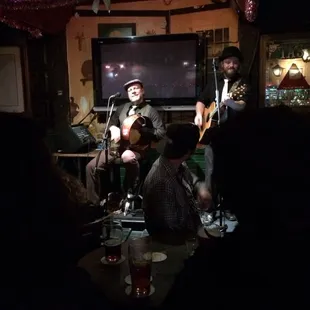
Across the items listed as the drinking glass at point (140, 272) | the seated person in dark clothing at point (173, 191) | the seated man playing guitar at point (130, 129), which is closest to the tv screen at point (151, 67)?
the seated man playing guitar at point (130, 129)

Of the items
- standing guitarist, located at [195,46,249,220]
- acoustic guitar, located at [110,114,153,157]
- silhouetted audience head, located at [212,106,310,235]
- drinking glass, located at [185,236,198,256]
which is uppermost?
standing guitarist, located at [195,46,249,220]

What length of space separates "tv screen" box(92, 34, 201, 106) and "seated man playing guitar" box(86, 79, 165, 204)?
405mm

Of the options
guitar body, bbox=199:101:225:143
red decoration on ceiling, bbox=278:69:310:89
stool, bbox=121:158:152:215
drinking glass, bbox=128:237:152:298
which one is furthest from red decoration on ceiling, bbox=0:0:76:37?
drinking glass, bbox=128:237:152:298

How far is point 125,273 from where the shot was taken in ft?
5.05

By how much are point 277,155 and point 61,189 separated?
0.51m

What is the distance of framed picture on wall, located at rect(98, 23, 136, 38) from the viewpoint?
515cm

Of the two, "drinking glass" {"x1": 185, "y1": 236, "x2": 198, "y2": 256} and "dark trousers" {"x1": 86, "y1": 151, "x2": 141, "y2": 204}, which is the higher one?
"drinking glass" {"x1": 185, "y1": 236, "x2": 198, "y2": 256}

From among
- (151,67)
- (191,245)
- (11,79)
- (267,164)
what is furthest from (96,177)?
(267,164)

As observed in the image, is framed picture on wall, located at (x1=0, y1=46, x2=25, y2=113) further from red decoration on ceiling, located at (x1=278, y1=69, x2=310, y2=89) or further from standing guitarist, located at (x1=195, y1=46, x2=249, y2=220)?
red decoration on ceiling, located at (x1=278, y1=69, x2=310, y2=89)

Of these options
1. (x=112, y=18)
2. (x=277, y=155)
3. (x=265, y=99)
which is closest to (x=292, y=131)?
(x=277, y=155)

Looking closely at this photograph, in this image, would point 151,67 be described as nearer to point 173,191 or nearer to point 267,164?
point 173,191

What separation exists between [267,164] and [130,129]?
137 inches

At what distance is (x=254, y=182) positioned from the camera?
2.88ft

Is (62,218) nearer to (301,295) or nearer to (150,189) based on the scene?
(301,295)
